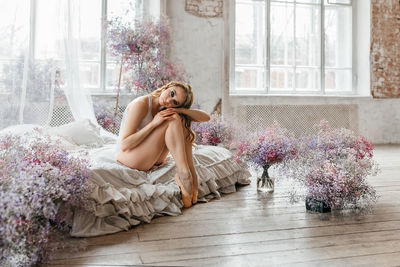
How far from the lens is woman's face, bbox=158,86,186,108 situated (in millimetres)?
2588

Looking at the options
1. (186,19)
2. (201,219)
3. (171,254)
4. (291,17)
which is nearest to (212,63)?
(186,19)

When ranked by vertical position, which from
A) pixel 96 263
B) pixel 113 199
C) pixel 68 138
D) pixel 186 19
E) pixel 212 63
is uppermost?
pixel 186 19

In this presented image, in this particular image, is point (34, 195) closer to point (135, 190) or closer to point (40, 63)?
point (135, 190)

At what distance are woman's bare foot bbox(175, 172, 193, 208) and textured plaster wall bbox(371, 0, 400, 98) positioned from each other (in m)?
6.15

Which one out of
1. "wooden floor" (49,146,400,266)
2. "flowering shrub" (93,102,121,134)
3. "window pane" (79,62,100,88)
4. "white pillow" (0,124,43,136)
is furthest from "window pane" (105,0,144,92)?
"wooden floor" (49,146,400,266)

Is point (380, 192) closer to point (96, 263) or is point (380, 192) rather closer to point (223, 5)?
point (96, 263)

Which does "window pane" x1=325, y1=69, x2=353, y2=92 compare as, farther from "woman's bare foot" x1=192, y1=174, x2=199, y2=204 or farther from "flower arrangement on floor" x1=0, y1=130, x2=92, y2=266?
"flower arrangement on floor" x1=0, y1=130, x2=92, y2=266

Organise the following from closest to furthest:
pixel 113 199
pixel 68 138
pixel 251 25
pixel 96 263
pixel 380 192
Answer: pixel 96 263
pixel 113 199
pixel 380 192
pixel 68 138
pixel 251 25

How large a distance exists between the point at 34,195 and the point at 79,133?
6.97 feet

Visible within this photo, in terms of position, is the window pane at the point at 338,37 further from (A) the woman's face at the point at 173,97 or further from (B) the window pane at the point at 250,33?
(A) the woman's face at the point at 173,97

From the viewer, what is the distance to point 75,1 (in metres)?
4.20

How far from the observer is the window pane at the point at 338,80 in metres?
7.70

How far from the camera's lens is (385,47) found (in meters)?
7.56

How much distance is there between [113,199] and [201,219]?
1.92 feet
